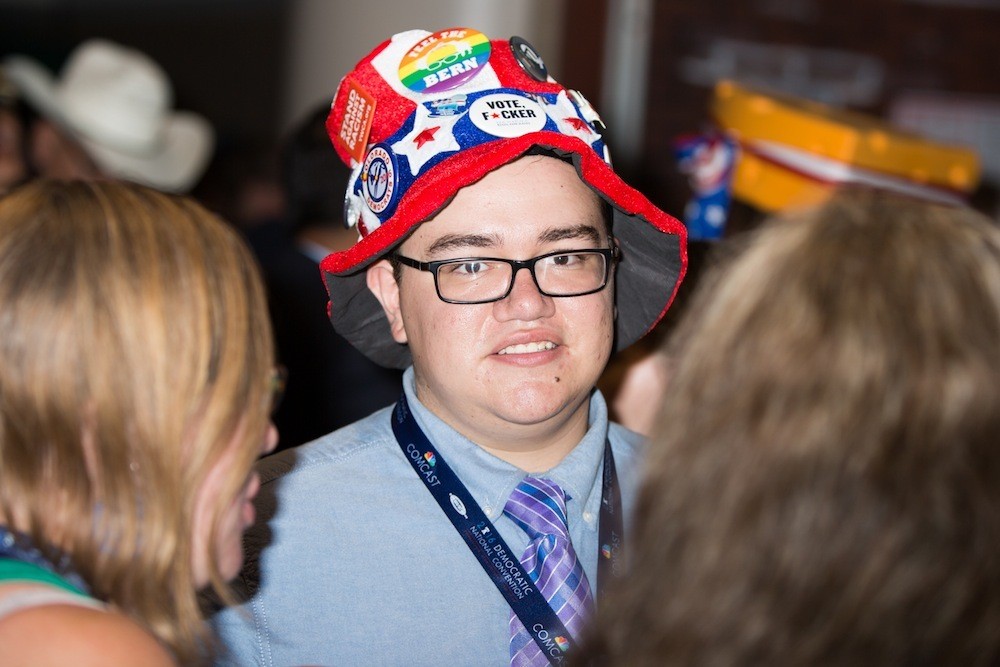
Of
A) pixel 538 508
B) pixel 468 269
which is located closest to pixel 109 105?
pixel 468 269

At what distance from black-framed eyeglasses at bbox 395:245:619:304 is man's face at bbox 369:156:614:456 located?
0.03 ft

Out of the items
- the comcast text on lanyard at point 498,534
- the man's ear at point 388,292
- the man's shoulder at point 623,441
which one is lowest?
the man's shoulder at point 623,441

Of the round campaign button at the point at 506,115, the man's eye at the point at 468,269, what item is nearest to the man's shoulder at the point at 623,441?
the man's eye at the point at 468,269

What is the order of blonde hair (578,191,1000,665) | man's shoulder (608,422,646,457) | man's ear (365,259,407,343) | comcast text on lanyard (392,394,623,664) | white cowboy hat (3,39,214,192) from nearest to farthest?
blonde hair (578,191,1000,665)
comcast text on lanyard (392,394,623,664)
man's ear (365,259,407,343)
man's shoulder (608,422,646,457)
white cowboy hat (3,39,214,192)

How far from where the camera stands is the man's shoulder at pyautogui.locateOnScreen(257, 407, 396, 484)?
6.28 feet

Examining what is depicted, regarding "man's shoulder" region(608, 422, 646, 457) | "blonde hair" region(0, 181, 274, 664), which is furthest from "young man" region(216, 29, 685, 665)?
"blonde hair" region(0, 181, 274, 664)

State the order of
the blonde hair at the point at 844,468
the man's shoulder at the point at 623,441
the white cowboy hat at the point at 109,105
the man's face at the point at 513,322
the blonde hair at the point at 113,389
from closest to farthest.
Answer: the blonde hair at the point at 844,468, the blonde hair at the point at 113,389, the man's face at the point at 513,322, the man's shoulder at the point at 623,441, the white cowboy hat at the point at 109,105

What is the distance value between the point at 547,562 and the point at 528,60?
2.76 feet

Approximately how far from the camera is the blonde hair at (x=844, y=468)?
1.02 meters

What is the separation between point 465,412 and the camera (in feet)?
6.17

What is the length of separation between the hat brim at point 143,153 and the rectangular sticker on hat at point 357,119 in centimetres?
276

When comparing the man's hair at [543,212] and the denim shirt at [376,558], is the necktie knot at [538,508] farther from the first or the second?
the man's hair at [543,212]

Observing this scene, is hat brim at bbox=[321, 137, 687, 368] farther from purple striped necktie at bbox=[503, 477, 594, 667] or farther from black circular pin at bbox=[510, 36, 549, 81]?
purple striped necktie at bbox=[503, 477, 594, 667]

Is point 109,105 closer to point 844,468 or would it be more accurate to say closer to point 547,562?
point 547,562
